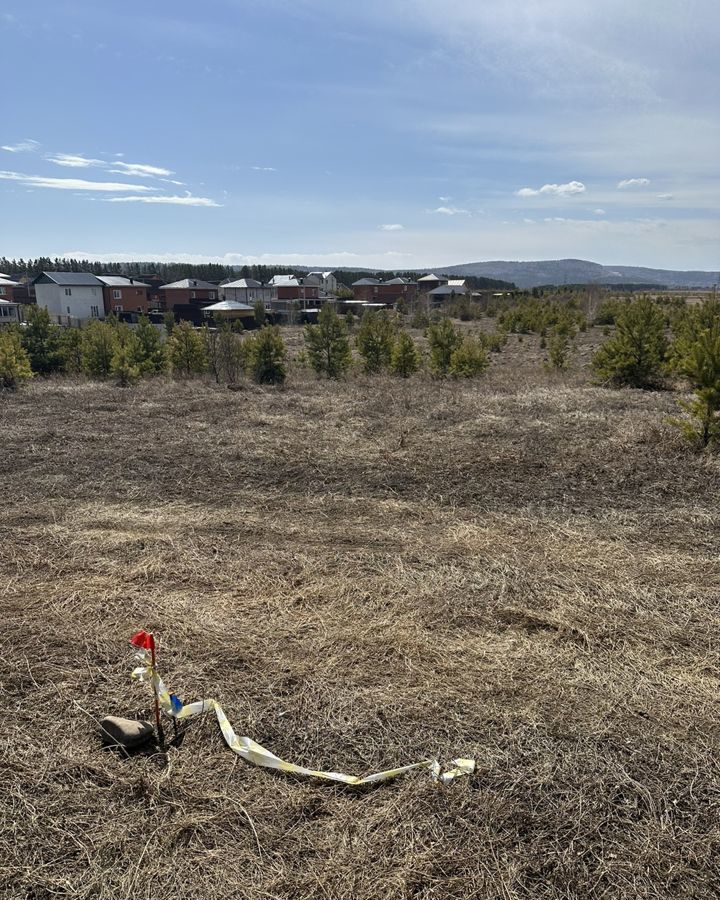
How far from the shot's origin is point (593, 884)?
2.37 m

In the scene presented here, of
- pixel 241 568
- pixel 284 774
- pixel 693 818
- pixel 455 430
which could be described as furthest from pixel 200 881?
pixel 455 430

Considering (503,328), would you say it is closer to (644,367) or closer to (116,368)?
(644,367)

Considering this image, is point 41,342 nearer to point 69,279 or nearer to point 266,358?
point 266,358

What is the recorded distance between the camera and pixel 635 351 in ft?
53.9

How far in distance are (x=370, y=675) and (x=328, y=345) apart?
61.0ft

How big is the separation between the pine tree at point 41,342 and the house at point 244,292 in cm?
4678

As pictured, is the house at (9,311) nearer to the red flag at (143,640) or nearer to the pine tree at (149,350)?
the pine tree at (149,350)

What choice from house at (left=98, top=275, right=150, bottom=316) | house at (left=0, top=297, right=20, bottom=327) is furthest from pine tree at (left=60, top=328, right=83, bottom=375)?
Answer: house at (left=98, top=275, right=150, bottom=316)

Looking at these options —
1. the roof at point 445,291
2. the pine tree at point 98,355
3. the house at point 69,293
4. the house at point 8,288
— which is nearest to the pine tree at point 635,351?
the pine tree at point 98,355

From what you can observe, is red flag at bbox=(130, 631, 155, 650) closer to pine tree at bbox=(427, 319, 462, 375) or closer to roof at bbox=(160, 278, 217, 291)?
pine tree at bbox=(427, 319, 462, 375)

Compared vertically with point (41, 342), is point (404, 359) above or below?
below

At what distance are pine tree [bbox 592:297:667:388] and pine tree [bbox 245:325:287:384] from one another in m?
10.3

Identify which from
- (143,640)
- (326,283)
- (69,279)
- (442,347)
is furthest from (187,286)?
(143,640)

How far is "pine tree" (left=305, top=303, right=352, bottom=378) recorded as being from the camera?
70.0 feet
